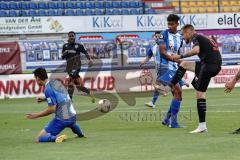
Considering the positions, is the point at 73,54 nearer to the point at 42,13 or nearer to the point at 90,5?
the point at 42,13

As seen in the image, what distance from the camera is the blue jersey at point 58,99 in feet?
40.0

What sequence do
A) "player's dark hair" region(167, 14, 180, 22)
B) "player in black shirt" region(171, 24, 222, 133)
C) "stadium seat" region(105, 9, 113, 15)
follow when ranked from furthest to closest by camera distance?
"stadium seat" region(105, 9, 113, 15) → "player's dark hair" region(167, 14, 180, 22) → "player in black shirt" region(171, 24, 222, 133)

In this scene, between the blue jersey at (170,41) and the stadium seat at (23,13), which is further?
the stadium seat at (23,13)

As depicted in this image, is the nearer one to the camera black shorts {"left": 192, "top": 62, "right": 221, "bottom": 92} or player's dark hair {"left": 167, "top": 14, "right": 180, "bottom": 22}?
black shorts {"left": 192, "top": 62, "right": 221, "bottom": 92}

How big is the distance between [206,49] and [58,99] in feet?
9.98

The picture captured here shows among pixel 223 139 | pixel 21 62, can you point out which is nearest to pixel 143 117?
pixel 223 139

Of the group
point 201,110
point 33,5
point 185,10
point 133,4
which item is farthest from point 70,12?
point 201,110

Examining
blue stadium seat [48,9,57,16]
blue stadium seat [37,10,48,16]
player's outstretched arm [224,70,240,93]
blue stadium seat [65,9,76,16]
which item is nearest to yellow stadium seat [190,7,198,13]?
blue stadium seat [65,9,76,16]

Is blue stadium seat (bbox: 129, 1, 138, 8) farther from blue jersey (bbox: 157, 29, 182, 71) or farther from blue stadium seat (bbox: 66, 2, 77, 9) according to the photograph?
blue jersey (bbox: 157, 29, 182, 71)

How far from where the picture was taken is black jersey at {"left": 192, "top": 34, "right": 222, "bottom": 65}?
1351cm

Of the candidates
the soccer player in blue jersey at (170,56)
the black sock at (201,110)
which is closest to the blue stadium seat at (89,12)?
the soccer player in blue jersey at (170,56)

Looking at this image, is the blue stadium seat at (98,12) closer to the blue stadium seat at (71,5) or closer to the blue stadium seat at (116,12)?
the blue stadium seat at (116,12)

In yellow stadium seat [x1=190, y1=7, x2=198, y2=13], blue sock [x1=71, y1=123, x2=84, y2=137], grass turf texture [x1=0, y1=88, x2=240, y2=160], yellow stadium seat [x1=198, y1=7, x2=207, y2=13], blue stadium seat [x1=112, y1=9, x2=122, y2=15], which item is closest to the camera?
grass turf texture [x1=0, y1=88, x2=240, y2=160]

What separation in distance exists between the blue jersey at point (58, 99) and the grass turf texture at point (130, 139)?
46 centimetres
